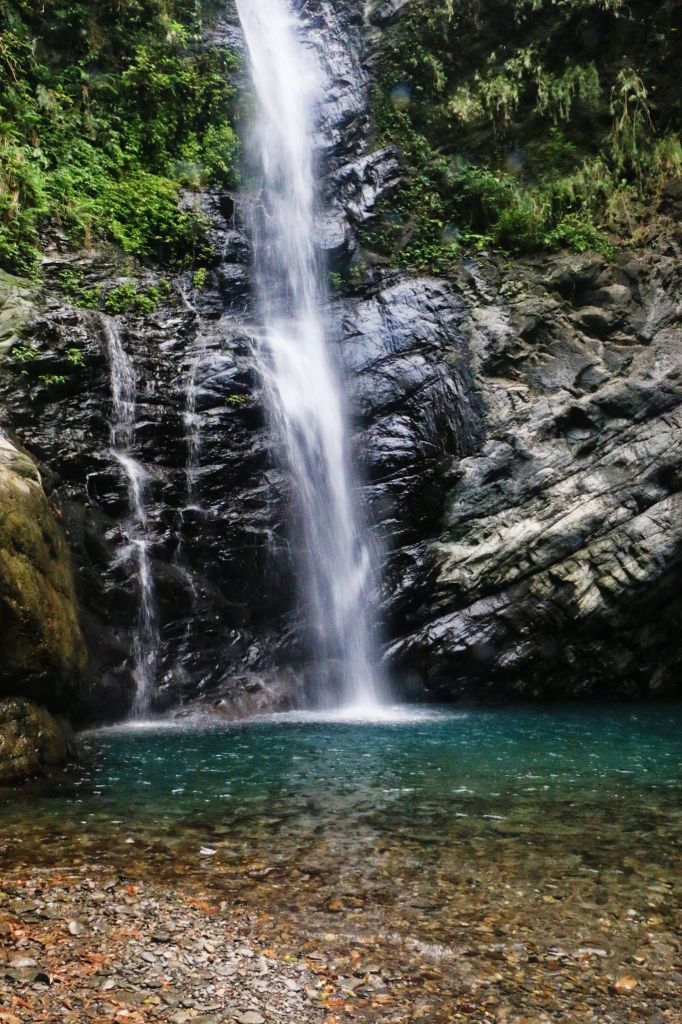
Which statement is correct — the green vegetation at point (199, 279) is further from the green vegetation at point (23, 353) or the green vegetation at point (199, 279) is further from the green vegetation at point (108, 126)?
the green vegetation at point (23, 353)

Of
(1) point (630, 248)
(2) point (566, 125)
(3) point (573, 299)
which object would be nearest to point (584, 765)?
(3) point (573, 299)

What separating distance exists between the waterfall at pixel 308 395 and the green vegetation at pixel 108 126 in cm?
135

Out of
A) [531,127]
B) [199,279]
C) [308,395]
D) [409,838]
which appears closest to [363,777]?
[409,838]

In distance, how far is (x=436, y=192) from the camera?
16172 mm

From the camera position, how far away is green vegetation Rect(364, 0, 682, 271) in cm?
1467

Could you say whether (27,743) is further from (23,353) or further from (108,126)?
(108,126)

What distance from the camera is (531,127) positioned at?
53.4 feet

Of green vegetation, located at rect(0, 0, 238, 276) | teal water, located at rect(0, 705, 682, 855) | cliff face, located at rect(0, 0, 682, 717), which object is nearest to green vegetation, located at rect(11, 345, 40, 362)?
cliff face, located at rect(0, 0, 682, 717)

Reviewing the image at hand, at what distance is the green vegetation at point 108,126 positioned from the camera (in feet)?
43.9

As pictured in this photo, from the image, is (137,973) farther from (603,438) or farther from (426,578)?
(603,438)

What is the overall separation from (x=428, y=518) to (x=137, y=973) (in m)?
9.66

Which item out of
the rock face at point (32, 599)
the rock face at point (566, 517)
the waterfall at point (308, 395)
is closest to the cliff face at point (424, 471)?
the rock face at point (566, 517)

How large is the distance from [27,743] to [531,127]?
54.1 ft

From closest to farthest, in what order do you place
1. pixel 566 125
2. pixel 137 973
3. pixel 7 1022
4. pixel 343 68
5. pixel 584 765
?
pixel 7 1022, pixel 137 973, pixel 584 765, pixel 566 125, pixel 343 68
